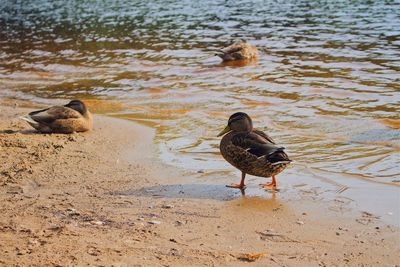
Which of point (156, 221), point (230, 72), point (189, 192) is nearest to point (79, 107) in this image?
point (189, 192)

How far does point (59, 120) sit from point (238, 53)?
764 cm

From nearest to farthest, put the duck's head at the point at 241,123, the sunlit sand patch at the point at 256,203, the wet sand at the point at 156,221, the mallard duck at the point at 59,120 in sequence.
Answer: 1. the wet sand at the point at 156,221
2. the sunlit sand patch at the point at 256,203
3. the duck's head at the point at 241,123
4. the mallard duck at the point at 59,120

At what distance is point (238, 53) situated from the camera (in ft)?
54.3

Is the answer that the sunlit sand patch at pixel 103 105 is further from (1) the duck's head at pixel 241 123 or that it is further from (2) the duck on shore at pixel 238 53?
(2) the duck on shore at pixel 238 53

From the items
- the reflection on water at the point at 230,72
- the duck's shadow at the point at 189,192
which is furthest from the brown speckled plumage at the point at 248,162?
the reflection on water at the point at 230,72

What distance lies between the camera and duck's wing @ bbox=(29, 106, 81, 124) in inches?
383

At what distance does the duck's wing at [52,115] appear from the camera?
383 inches

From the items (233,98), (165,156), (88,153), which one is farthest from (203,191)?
(233,98)

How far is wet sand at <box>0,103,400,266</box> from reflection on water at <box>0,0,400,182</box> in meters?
1.12

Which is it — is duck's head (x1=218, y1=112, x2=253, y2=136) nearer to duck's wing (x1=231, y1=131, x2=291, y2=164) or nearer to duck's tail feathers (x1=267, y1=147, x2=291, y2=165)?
duck's wing (x1=231, y1=131, x2=291, y2=164)

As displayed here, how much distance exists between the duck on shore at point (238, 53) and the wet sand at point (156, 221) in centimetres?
868

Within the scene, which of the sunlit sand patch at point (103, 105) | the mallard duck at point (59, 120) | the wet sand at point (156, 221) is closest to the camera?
the wet sand at point (156, 221)

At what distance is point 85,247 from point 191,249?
33.6 inches

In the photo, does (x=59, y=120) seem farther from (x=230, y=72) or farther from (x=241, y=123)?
(x=230, y=72)
